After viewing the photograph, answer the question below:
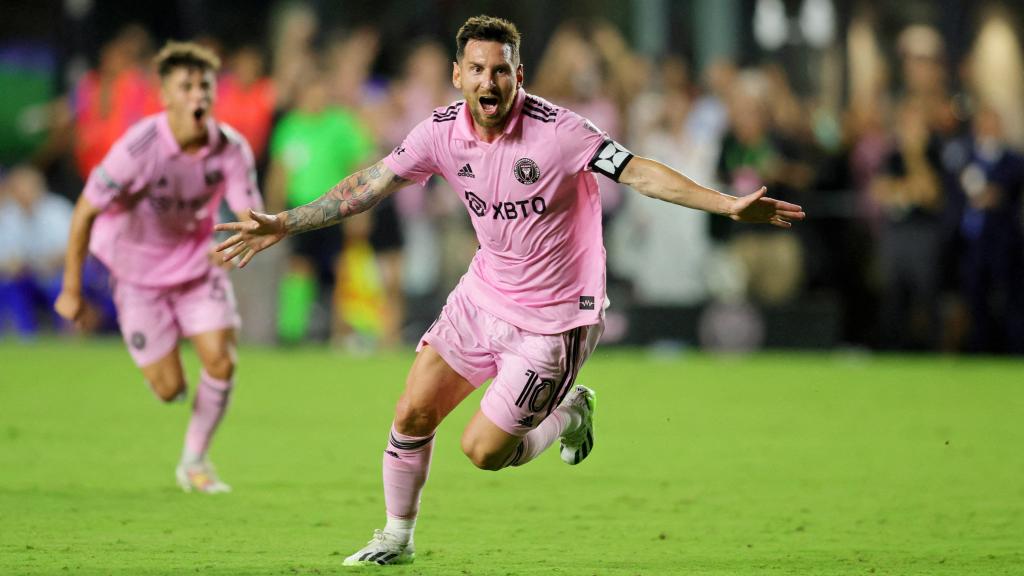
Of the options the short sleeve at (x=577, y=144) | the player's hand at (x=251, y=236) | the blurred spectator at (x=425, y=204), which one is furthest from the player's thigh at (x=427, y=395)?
the blurred spectator at (x=425, y=204)

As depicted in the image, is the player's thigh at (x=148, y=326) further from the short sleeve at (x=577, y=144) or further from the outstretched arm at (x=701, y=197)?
the outstretched arm at (x=701, y=197)

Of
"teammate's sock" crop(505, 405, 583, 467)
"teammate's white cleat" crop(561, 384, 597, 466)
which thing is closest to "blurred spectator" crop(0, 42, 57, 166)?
"teammate's white cleat" crop(561, 384, 597, 466)

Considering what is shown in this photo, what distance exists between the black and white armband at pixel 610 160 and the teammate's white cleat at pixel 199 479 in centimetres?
335

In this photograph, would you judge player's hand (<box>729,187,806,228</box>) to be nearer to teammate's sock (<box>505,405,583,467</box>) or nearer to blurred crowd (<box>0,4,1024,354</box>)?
teammate's sock (<box>505,405,583,467</box>)

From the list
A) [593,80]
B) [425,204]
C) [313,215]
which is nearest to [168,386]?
[313,215]

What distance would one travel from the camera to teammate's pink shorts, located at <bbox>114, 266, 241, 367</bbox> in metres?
9.59

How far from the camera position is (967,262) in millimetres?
18109

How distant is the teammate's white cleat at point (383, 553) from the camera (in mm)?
6918

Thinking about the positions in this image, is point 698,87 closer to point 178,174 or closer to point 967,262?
point 967,262

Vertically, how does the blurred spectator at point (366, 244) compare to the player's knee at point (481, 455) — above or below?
above

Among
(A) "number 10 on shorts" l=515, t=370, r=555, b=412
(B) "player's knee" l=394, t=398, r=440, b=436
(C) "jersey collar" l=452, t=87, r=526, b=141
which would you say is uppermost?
(C) "jersey collar" l=452, t=87, r=526, b=141

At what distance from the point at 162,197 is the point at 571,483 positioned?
289 cm

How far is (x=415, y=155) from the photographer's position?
23.7ft

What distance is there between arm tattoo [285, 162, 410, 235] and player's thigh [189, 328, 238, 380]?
2512mm
